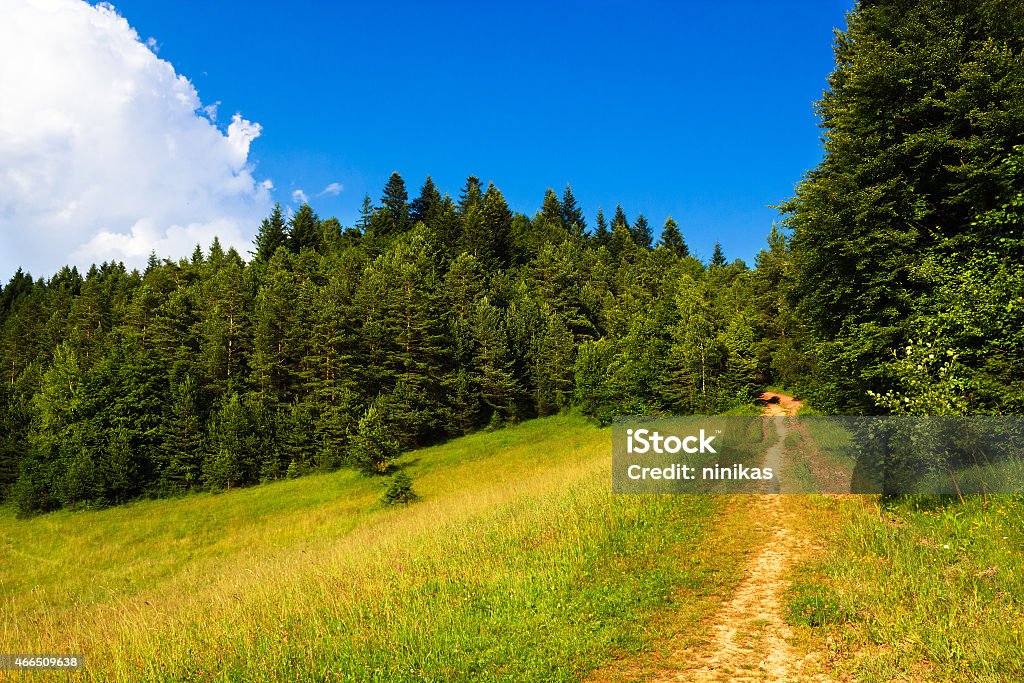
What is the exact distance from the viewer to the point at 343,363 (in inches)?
2044

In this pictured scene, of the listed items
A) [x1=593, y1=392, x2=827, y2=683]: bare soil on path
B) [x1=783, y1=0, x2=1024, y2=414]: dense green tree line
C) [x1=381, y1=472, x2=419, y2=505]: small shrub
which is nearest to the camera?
[x1=593, y1=392, x2=827, y2=683]: bare soil on path

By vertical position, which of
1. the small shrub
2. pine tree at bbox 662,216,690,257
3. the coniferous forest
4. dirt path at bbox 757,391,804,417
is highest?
pine tree at bbox 662,216,690,257

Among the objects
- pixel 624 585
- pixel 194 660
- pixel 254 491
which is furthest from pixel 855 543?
pixel 254 491

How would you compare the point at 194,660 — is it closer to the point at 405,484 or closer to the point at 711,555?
the point at 711,555

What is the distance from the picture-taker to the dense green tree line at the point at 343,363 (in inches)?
1746

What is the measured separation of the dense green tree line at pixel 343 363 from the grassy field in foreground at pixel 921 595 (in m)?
32.8

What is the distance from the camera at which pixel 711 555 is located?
11164mm

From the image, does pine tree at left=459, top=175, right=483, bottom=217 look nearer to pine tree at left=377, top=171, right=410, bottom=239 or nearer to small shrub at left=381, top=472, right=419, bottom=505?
pine tree at left=377, top=171, right=410, bottom=239

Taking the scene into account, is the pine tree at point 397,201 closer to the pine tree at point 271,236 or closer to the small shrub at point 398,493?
the pine tree at point 271,236

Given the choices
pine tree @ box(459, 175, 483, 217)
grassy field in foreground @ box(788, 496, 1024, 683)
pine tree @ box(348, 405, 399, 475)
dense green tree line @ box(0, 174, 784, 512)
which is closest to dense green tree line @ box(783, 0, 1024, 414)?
grassy field in foreground @ box(788, 496, 1024, 683)

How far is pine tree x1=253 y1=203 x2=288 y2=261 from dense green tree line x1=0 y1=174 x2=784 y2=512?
18431 millimetres

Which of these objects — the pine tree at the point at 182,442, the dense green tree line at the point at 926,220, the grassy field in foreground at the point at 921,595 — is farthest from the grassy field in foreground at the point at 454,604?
the pine tree at the point at 182,442

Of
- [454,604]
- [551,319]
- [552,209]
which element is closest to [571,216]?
[552,209]

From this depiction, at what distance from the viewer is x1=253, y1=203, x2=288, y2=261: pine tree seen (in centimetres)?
9294
